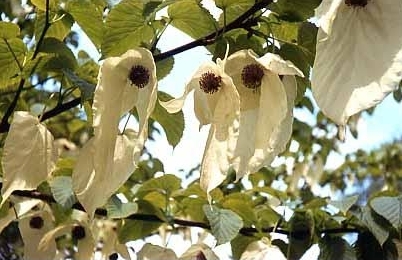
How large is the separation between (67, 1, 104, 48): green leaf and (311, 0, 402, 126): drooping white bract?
0.37 m

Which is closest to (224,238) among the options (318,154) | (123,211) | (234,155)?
(123,211)

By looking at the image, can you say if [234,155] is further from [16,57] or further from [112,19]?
[16,57]

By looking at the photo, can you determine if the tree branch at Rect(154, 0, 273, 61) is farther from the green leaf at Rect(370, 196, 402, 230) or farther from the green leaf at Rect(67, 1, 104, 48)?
the green leaf at Rect(370, 196, 402, 230)

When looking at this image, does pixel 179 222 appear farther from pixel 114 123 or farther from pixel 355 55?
pixel 355 55

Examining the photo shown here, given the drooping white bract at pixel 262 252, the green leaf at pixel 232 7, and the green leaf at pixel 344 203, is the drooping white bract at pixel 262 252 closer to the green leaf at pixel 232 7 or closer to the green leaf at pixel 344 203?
the green leaf at pixel 344 203

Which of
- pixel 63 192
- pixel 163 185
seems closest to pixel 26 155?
pixel 63 192

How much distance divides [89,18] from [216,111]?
29 cm

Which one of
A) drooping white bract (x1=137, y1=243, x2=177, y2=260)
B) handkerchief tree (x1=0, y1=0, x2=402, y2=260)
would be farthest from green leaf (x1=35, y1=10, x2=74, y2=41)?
drooping white bract (x1=137, y1=243, x2=177, y2=260)

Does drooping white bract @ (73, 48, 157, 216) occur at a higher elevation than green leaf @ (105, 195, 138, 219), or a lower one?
higher

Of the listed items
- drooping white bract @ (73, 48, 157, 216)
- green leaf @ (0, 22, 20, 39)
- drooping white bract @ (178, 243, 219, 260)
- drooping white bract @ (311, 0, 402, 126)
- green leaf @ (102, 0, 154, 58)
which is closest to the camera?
drooping white bract @ (311, 0, 402, 126)

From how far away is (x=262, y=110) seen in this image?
0.74 m

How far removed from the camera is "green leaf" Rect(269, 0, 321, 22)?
853 millimetres

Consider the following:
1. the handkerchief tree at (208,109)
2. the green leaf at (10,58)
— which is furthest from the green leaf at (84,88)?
the green leaf at (10,58)

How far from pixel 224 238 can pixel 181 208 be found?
0.82 feet
